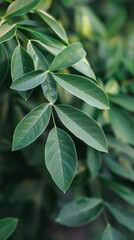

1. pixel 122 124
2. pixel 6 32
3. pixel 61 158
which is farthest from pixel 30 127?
pixel 122 124

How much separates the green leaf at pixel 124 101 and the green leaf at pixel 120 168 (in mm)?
159

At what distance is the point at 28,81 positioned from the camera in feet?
2.48

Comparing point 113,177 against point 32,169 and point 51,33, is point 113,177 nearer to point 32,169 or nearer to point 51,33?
point 32,169

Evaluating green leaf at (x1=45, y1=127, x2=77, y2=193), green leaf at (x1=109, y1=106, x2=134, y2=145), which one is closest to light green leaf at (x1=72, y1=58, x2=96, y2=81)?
green leaf at (x1=45, y1=127, x2=77, y2=193)

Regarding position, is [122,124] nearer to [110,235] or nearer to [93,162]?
[93,162]

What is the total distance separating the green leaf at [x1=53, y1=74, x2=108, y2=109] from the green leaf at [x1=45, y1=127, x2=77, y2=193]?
0.27ft

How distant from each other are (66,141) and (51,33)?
24 cm

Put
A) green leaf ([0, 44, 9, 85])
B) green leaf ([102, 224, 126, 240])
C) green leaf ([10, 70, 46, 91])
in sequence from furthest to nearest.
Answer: green leaf ([102, 224, 126, 240]) → green leaf ([0, 44, 9, 85]) → green leaf ([10, 70, 46, 91])

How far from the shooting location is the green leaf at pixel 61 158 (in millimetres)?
751

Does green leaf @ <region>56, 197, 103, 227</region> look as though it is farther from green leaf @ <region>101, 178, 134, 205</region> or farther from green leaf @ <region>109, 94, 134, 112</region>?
green leaf @ <region>109, 94, 134, 112</region>

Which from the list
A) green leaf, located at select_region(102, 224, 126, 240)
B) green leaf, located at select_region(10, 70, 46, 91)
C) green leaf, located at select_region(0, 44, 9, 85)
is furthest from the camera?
green leaf, located at select_region(102, 224, 126, 240)

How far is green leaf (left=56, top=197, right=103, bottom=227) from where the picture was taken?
99 centimetres

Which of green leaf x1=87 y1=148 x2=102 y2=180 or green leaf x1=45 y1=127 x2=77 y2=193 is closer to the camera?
green leaf x1=45 y1=127 x2=77 y2=193

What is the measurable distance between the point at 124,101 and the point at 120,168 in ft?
0.59
